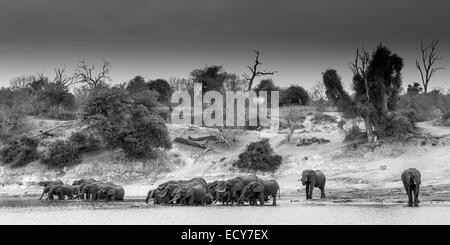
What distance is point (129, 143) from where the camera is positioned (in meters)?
62.0

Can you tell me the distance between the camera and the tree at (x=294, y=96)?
10044 centimetres

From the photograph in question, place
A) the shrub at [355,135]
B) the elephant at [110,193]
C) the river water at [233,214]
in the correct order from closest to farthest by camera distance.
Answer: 1. the river water at [233,214]
2. the elephant at [110,193]
3. the shrub at [355,135]

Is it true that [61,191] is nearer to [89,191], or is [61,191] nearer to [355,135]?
[89,191]

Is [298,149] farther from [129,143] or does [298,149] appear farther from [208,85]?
[208,85]

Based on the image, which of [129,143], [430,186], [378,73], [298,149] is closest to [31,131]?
[129,143]

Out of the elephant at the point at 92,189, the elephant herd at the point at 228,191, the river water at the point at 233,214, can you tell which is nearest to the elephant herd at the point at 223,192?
the elephant herd at the point at 228,191

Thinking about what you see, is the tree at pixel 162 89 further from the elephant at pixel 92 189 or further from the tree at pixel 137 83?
the elephant at pixel 92 189

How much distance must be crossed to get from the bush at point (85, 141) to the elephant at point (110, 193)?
64.8 ft

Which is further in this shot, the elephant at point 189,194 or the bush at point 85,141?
the bush at point 85,141

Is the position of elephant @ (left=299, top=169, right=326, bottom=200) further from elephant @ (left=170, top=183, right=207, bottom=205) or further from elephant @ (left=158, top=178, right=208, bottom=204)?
elephant @ (left=170, top=183, right=207, bottom=205)

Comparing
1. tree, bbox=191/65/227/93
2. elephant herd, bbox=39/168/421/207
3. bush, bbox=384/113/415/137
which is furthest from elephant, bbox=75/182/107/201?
tree, bbox=191/65/227/93

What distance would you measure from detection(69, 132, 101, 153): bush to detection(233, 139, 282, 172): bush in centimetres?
1473

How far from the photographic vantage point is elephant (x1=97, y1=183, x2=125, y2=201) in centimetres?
4578
